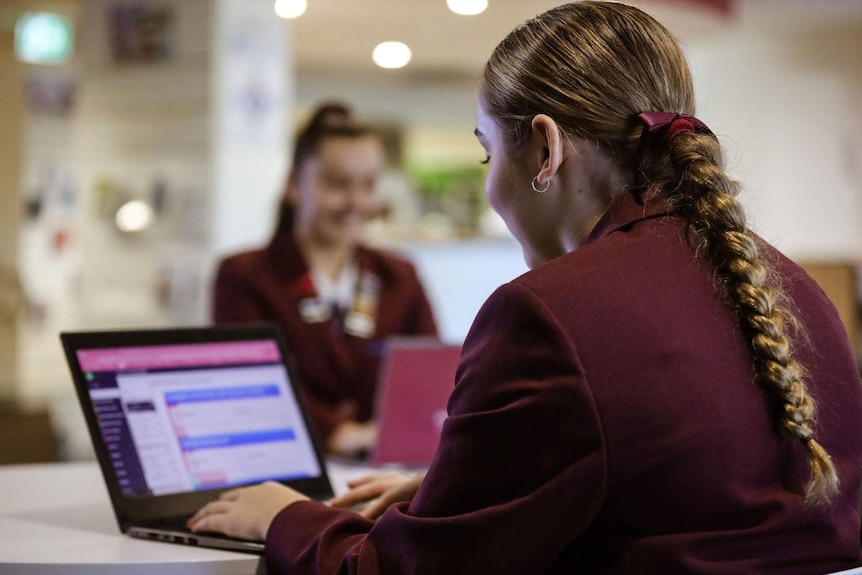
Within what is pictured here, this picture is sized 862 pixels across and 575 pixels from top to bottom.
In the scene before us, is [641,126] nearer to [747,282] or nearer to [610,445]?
[747,282]

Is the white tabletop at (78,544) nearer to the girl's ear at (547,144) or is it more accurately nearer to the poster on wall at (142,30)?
the girl's ear at (547,144)

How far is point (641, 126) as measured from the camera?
120 cm

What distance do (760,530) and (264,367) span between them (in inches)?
33.9

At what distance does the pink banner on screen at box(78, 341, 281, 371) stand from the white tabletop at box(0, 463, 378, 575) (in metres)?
0.23

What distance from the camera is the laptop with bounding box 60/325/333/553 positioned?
149cm

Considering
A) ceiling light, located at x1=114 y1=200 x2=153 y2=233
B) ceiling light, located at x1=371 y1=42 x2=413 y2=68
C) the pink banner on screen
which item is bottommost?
the pink banner on screen

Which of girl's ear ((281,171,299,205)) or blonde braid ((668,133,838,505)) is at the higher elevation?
girl's ear ((281,171,299,205))

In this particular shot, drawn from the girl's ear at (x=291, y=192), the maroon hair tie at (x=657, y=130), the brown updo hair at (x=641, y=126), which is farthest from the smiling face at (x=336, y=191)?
the maroon hair tie at (x=657, y=130)

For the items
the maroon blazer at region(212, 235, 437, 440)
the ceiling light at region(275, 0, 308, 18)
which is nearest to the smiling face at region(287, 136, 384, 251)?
the maroon blazer at region(212, 235, 437, 440)

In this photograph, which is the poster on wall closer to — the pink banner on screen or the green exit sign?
the green exit sign

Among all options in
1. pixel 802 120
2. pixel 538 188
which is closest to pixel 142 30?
pixel 538 188

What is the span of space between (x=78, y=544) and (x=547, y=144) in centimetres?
78

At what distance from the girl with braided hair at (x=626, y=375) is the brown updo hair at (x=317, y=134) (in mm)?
1825

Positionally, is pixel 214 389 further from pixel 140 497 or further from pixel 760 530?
pixel 760 530
